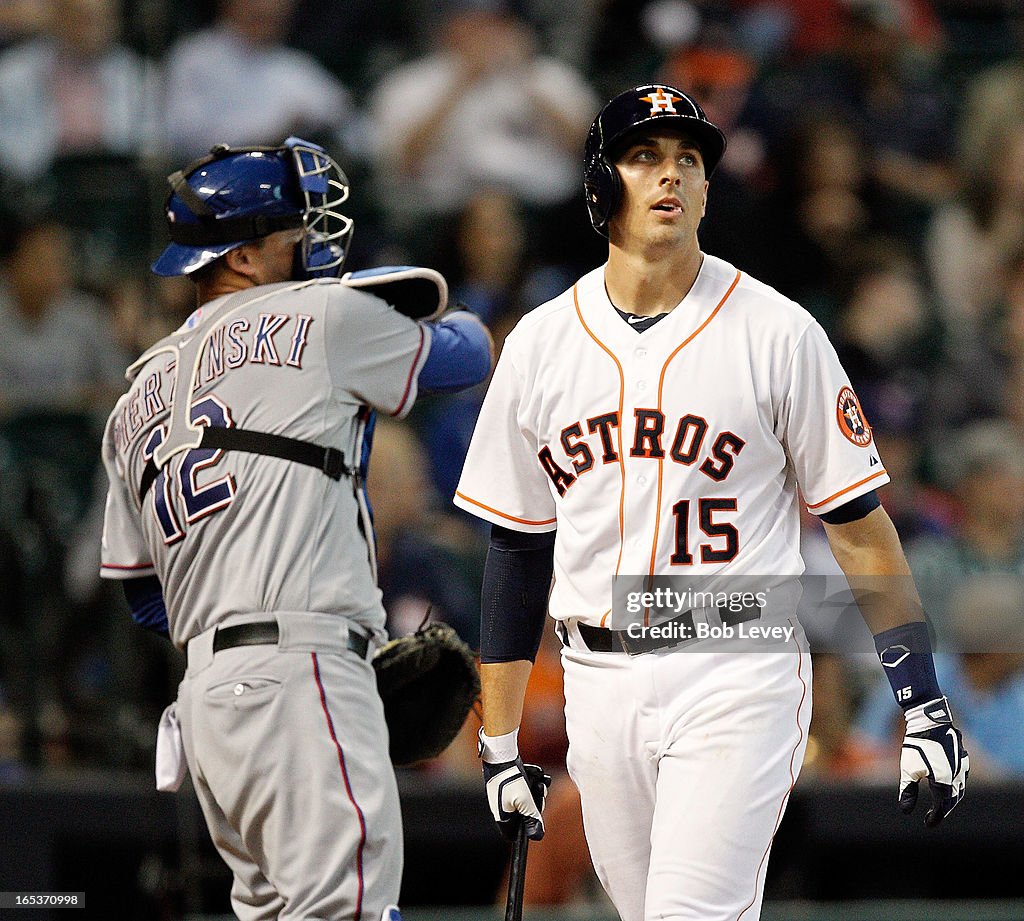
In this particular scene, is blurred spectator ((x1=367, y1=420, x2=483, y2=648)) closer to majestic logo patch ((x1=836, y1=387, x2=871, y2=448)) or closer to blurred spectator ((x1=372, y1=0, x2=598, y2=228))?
blurred spectator ((x1=372, y1=0, x2=598, y2=228))

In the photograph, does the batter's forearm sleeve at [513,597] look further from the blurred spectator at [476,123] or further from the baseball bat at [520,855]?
the blurred spectator at [476,123]

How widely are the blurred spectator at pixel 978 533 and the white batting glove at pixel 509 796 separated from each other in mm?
2890

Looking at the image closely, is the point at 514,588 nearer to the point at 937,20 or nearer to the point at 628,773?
the point at 628,773

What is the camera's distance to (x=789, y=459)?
3031mm

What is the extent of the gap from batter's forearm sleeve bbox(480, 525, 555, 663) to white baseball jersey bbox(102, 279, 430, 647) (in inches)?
11.2

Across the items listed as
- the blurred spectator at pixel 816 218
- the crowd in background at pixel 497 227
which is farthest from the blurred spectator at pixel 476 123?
the blurred spectator at pixel 816 218

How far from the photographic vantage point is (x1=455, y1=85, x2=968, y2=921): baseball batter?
2.84 meters

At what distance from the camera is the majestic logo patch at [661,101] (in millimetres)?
3008

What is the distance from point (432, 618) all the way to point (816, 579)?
1458mm

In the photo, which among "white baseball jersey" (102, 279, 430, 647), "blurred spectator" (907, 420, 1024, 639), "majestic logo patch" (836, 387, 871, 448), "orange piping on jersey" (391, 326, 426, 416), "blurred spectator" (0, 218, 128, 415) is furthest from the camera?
"blurred spectator" (0, 218, 128, 415)

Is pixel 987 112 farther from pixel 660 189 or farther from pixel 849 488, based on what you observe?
pixel 849 488

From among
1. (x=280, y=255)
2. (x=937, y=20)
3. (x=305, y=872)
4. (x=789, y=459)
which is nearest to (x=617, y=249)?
(x=789, y=459)

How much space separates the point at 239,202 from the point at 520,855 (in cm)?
150

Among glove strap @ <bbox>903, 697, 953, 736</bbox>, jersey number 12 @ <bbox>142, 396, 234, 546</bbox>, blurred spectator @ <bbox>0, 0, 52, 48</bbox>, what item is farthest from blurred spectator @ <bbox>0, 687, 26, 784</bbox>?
glove strap @ <bbox>903, 697, 953, 736</bbox>
